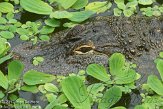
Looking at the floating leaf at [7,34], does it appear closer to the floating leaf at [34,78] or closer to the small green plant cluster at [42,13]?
the small green plant cluster at [42,13]

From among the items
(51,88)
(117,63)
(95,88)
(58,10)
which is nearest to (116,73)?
(117,63)

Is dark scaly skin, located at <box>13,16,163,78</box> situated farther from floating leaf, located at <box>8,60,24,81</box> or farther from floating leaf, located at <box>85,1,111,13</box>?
floating leaf, located at <box>85,1,111,13</box>

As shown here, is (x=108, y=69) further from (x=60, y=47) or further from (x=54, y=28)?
(x=54, y=28)

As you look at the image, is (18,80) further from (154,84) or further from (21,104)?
(154,84)

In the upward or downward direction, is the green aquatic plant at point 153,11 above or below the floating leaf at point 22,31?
above

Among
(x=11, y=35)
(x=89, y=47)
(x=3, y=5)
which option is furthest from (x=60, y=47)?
(x=3, y=5)

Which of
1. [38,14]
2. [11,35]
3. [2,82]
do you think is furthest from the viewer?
[38,14]

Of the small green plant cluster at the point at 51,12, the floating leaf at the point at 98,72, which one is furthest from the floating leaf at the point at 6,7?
the floating leaf at the point at 98,72
